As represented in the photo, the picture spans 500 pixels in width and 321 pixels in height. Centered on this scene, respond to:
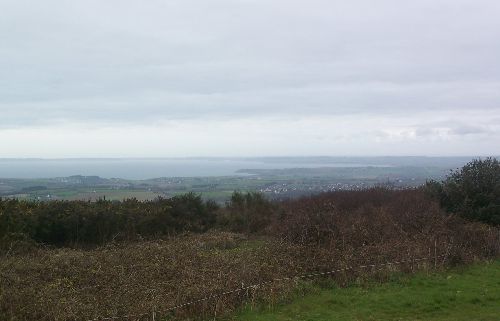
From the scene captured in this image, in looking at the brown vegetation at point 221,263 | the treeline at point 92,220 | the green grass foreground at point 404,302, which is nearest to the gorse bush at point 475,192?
the brown vegetation at point 221,263

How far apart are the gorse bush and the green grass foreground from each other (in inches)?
271

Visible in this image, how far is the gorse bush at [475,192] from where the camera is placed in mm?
17688

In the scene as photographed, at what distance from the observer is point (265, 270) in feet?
34.9

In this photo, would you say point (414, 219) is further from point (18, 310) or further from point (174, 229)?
point (18, 310)

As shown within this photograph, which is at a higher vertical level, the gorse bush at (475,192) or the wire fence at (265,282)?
the gorse bush at (475,192)

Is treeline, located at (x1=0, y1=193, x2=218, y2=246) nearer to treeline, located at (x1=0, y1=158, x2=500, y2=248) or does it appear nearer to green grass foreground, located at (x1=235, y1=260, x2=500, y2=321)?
treeline, located at (x1=0, y1=158, x2=500, y2=248)

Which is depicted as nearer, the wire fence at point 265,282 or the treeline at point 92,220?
the wire fence at point 265,282

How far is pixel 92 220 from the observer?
→ 687 inches

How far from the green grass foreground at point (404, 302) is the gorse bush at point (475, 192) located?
6875mm

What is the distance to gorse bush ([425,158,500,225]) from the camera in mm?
17688

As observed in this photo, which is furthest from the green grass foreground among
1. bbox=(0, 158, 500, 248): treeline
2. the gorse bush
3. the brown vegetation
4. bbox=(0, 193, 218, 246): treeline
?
bbox=(0, 193, 218, 246): treeline

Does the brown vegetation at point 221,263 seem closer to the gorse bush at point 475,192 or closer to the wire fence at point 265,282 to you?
the wire fence at point 265,282

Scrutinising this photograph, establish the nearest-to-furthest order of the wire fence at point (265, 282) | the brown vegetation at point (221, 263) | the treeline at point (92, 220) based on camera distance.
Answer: the wire fence at point (265, 282) < the brown vegetation at point (221, 263) < the treeline at point (92, 220)

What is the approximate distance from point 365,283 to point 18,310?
724cm
